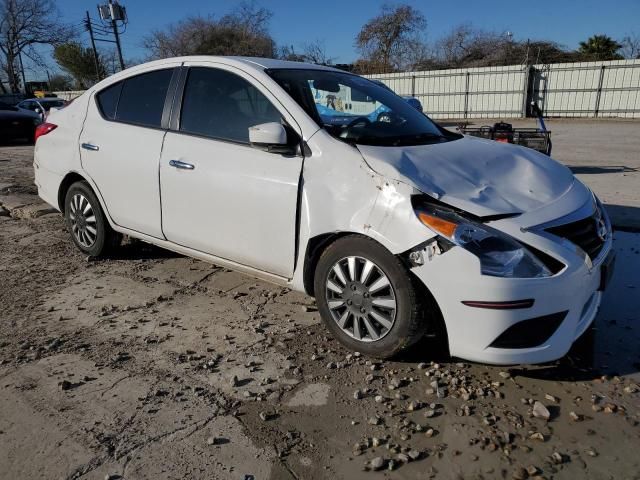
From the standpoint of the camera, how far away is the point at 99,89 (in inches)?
179

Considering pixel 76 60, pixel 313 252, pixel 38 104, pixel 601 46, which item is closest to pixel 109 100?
pixel 313 252

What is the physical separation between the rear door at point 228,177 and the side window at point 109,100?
2.89ft

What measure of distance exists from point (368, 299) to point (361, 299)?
47mm

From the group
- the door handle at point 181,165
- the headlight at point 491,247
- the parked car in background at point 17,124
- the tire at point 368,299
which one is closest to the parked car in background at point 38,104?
the parked car in background at point 17,124

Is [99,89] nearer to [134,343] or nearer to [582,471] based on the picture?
[134,343]

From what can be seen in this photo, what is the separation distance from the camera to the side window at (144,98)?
401cm

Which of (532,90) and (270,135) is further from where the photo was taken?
(532,90)

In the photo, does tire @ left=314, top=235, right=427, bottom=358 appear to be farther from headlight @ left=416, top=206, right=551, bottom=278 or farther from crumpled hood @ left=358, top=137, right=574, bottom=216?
crumpled hood @ left=358, top=137, right=574, bottom=216

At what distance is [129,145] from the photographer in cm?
407

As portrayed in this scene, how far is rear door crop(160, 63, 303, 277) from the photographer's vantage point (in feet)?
10.6

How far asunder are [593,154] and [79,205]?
1113cm

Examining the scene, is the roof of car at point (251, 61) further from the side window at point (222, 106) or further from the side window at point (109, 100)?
the side window at point (109, 100)

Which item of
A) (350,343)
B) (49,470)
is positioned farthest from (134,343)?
(350,343)

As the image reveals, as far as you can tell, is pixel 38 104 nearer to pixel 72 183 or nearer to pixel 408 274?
pixel 72 183
